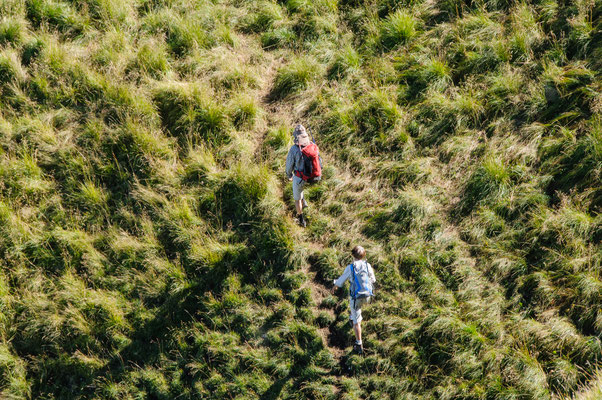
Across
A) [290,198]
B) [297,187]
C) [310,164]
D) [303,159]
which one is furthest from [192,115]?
[310,164]

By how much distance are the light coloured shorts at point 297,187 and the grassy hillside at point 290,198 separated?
0.55 m

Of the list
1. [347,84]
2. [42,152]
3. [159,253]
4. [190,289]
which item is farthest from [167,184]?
[347,84]

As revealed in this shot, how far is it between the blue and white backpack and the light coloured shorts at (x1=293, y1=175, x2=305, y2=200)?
6.46 ft

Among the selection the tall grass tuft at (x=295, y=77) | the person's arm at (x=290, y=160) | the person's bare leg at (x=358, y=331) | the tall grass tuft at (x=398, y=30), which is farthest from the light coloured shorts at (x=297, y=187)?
the tall grass tuft at (x=398, y=30)

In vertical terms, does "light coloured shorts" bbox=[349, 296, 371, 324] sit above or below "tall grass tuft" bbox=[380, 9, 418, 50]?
below

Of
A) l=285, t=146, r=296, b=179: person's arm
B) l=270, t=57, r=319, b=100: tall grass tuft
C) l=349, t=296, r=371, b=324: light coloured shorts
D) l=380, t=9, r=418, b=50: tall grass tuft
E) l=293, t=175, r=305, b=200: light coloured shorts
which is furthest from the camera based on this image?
l=380, t=9, r=418, b=50: tall grass tuft

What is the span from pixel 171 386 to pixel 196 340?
0.88 meters

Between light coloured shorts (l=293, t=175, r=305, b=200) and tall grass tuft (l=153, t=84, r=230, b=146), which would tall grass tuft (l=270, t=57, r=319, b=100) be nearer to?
tall grass tuft (l=153, t=84, r=230, b=146)

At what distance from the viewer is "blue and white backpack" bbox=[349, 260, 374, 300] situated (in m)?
7.82

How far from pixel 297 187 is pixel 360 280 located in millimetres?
2232

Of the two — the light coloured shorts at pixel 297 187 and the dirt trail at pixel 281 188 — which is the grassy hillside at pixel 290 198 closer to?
the dirt trail at pixel 281 188

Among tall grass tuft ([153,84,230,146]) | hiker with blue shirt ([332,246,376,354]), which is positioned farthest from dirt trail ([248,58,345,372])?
hiker with blue shirt ([332,246,376,354])

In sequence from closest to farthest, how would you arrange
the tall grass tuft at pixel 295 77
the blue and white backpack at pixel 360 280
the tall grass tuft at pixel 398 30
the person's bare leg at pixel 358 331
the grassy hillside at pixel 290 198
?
the blue and white backpack at pixel 360 280 → the person's bare leg at pixel 358 331 → the grassy hillside at pixel 290 198 → the tall grass tuft at pixel 295 77 → the tall grass tuft at pixel 398 30

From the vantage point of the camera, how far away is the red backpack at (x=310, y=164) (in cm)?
844
